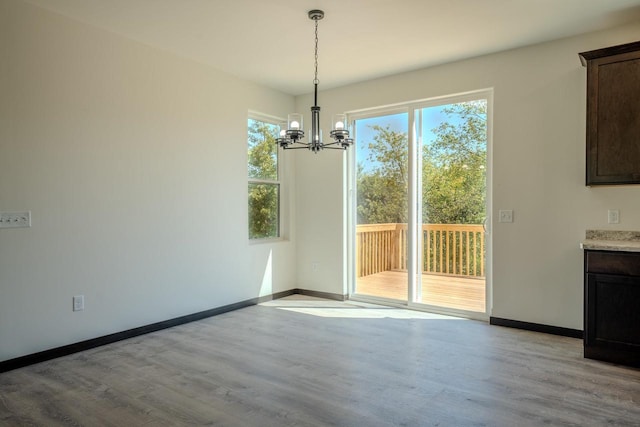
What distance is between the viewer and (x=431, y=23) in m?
3.41

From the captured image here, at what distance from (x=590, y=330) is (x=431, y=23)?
270 cm

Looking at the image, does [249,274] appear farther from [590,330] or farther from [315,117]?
[590,330]

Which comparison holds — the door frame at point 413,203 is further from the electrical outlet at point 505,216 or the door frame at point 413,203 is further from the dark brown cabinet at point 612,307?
the dark brown cabinet at point 612,307

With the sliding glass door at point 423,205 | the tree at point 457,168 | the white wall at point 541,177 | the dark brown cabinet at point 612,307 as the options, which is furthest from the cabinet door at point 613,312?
the tree at point 457,168

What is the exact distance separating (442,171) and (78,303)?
12.2 feet

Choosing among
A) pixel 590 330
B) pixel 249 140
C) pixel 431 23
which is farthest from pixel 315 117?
pixel 590 330

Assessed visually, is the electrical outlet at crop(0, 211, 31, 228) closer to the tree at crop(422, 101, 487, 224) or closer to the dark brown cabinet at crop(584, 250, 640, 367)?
the tree at crop(422, 101, 487, 224)

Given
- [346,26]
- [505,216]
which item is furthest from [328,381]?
[346,26]

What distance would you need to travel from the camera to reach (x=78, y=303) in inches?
134

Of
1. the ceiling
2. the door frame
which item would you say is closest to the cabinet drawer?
the door frame

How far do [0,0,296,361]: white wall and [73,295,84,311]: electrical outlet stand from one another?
42 mm

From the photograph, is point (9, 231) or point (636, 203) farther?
point (636, 203)

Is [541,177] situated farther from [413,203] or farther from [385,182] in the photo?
[385,182]

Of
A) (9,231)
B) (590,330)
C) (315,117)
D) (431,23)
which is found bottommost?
(590,330)
